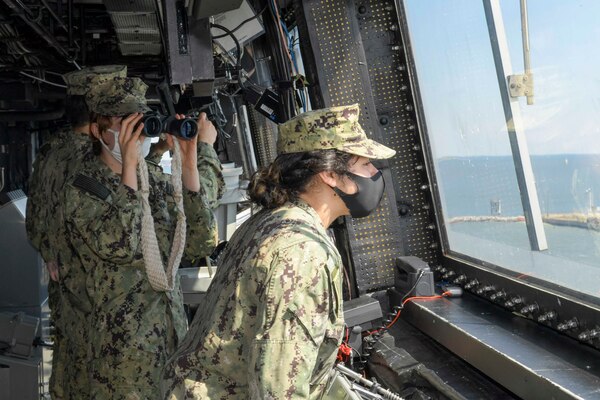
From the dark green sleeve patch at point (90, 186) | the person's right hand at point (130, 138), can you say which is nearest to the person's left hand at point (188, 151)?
the person's right hand at point (130, 138)

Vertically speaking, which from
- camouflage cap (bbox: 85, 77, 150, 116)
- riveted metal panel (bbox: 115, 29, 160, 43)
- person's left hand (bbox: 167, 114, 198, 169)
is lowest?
person's left hand (bbox: 167, 114, 198, 169)

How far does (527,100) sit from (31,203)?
2700 millimetres

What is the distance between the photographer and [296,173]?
2.29 metres

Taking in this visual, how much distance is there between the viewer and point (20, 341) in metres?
4.25

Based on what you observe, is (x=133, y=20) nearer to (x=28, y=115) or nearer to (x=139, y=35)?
(x=139, y=35)

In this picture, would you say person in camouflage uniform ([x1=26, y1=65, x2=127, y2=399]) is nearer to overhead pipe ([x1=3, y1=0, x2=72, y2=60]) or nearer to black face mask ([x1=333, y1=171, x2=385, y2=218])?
overhead pipe ([x1=3, y1=0, x2=72, y2=60])

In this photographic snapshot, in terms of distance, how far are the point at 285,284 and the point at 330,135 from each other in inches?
22.4

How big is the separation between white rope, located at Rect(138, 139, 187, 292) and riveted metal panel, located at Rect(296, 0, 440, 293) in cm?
163

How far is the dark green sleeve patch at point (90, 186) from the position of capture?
10.3ft

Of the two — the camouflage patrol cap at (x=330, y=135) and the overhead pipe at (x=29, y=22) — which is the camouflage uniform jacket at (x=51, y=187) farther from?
the camouflage patrol cap at (x=330, y=135)

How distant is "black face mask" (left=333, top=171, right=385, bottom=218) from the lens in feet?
7.64

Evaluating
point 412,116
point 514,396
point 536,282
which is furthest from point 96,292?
point 412,116

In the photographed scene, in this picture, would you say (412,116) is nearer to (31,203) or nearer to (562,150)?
(562,150)

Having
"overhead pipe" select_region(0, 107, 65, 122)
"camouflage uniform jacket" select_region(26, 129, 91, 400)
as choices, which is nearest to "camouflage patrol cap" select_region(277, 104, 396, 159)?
"camouflage uniform jacket" select_region(26, 129, 91, 400)
